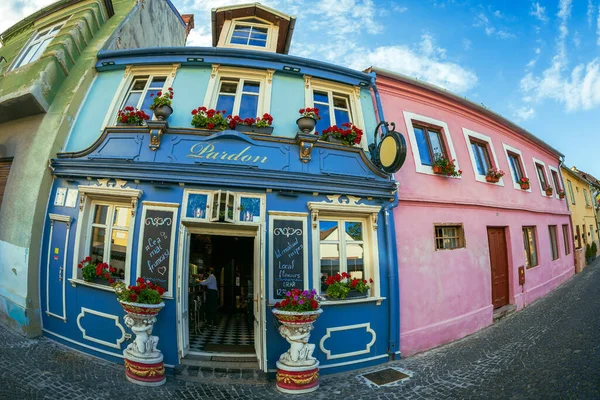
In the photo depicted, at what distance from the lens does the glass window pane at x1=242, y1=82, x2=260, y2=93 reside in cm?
669

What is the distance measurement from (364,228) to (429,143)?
3.64 meters

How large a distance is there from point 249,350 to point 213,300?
2488 millimetres

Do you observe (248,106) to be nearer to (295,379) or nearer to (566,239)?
(295,379)

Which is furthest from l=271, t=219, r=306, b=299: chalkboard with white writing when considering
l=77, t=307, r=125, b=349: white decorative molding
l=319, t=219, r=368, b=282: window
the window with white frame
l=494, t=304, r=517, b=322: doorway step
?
l=494, t=304, r=517, b=322: doorway step

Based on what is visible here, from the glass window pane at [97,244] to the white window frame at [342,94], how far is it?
555cm

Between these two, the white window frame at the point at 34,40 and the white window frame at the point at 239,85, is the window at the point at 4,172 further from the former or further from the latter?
the white window frame at the point at 239,85

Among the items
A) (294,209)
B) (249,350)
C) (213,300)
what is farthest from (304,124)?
(213,300)

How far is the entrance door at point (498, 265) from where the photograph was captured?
329 inches

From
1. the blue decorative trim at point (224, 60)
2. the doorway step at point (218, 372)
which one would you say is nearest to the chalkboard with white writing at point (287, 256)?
the doorway step at point (218, 372)

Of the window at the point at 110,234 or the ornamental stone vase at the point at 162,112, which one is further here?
the ornamental stone vase at the point at 162,112

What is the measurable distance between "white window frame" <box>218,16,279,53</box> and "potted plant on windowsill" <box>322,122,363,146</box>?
12.3 feet

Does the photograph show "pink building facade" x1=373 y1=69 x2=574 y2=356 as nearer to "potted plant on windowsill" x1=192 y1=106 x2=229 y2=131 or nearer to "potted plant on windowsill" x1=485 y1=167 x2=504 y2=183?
"potted plant on windowsill" x1=485 y1=167 x2=504 y2=183

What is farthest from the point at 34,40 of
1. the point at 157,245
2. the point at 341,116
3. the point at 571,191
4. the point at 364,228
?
the point at 571,191

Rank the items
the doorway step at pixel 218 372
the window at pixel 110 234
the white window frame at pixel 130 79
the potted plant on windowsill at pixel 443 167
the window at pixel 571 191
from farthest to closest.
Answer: the window at pixel 571 191 → the potted plant on windowsill at pixel 443 167 → the white window frame at pixel 130 79 → the window at pixel 110 234 → the doorway step at pixel 218 372
